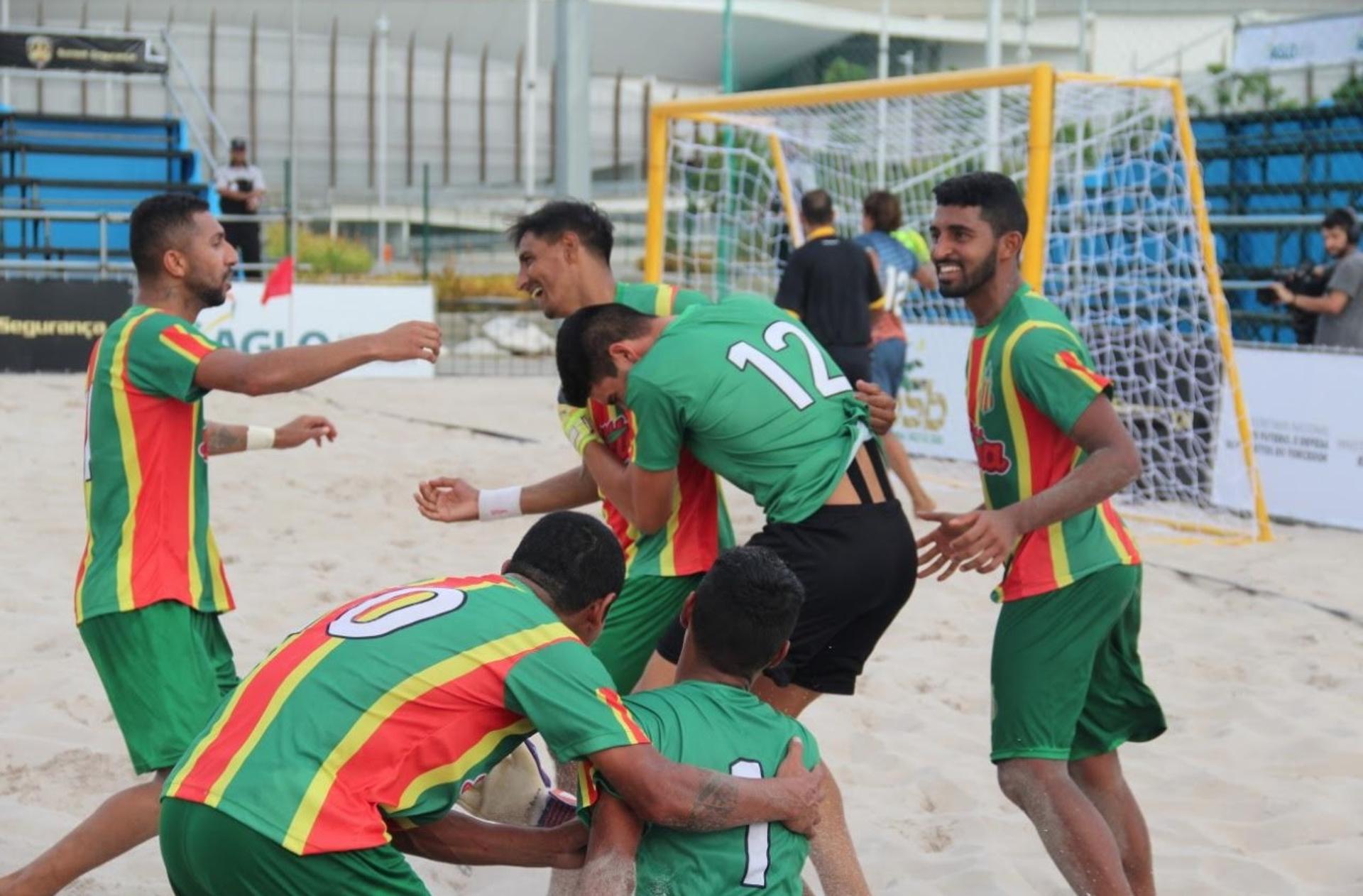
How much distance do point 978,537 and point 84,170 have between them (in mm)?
18034

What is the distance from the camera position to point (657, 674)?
3.83 m

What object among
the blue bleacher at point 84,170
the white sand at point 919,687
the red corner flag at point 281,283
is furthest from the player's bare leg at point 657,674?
the blue bleacher at point 84,170

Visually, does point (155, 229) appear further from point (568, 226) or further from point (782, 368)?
point (782, 368)

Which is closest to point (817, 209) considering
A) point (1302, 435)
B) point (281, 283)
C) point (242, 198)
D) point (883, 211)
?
point (883, 211)

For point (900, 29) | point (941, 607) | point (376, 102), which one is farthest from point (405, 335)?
point (900, 29)

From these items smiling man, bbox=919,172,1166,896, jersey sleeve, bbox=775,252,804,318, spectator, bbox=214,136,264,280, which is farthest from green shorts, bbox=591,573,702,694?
spectator, bbox=214,136,264,280

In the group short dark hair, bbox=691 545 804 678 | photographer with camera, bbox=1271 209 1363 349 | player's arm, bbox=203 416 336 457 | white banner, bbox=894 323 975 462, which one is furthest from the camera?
white banner, bbox=894 323 975 462

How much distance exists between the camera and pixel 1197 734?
571 centimetres

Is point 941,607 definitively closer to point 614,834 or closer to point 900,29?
point 614,834

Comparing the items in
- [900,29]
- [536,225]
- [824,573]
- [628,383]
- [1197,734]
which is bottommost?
[1197,734]

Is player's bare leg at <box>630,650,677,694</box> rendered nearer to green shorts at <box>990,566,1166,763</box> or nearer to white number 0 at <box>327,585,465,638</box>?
green shorts at <box>990,566,1166,763</box>

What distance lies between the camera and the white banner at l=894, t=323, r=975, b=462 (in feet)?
39.5

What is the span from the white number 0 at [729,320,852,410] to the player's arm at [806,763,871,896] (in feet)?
2.89

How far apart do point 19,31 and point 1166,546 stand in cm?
1575
